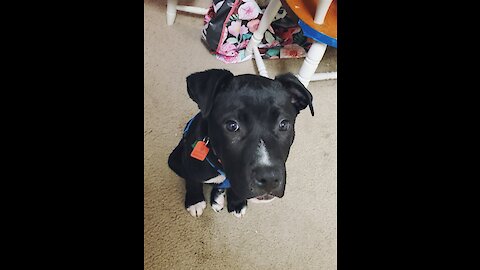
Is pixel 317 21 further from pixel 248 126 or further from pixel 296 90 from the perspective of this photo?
pixel 248 126

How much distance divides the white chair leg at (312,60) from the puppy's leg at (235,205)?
0.84 m

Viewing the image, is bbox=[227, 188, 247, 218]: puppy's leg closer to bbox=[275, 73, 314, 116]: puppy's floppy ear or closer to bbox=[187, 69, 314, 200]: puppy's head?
bbox=[187, 69, 314, 200]: puppy's head

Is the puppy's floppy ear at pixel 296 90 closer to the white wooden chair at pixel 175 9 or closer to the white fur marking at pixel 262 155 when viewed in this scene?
the white fur marking at pixel 262 155

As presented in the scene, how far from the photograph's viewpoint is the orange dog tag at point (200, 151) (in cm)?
180

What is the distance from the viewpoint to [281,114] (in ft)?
5.61

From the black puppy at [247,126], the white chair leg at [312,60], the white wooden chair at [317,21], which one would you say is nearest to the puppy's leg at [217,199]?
the black puppy at [247,126]

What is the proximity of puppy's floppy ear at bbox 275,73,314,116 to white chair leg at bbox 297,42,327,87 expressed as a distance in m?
0.65

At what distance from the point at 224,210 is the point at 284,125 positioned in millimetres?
762

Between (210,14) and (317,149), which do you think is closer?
(317,149)

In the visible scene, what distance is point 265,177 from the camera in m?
1.57

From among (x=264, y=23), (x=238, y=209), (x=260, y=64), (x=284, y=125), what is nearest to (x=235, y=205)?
(x=238, y=209)
